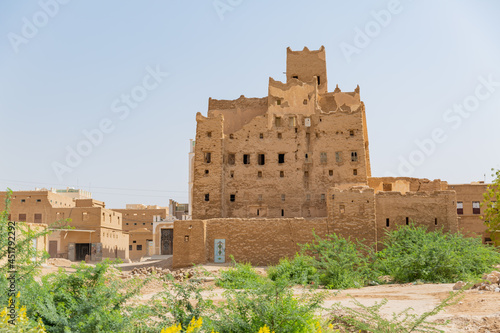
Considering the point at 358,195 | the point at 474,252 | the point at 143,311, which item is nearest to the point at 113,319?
the point at 143,311

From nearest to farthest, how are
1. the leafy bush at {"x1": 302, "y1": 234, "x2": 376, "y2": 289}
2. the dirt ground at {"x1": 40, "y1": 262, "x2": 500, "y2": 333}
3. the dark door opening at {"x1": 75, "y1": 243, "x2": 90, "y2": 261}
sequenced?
1. the dirt ground at {"x1": 40, "y1": 262, "x2": 500, "y2": 333}
2. the leafy bush at {"x1": 302, "y1": 234, "x2": 376, "y2": 289}
3. the dark door opening at {"x1": 75, "y1": 243, "x2": 90, "y2": 261}

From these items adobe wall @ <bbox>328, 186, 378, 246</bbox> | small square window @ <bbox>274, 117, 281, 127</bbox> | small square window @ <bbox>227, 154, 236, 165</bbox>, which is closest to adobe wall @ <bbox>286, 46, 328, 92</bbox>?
small square window @ <bbox>274, 117, 281, 127</bbox>

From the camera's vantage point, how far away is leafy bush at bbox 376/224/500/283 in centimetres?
2327

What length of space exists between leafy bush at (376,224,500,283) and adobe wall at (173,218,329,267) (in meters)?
5.31

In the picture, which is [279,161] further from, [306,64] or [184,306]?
[184,306]

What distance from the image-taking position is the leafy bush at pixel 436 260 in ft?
76.3

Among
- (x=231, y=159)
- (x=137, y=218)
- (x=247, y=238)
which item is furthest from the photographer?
(x=137, y=218)

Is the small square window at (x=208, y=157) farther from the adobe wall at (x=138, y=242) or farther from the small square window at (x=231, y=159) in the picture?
the adobe wall at (x=138, y=242)

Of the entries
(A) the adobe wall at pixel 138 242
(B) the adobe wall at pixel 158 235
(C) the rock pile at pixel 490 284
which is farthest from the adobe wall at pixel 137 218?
(C) the rock pile at pixel 490 284

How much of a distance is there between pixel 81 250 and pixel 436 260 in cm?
3139

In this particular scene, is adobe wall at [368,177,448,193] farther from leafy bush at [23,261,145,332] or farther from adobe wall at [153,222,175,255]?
leafy bush at [23,261,145,332]

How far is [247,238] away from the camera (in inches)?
1223

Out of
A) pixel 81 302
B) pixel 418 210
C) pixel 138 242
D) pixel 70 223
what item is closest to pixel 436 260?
pixel 418 210

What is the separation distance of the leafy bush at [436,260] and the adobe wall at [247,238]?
17.4 ft
